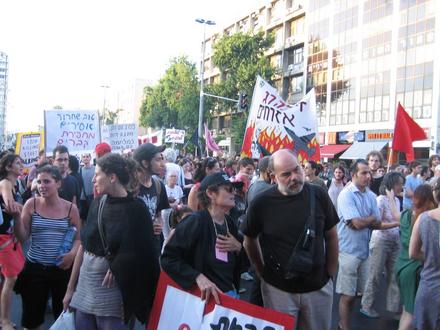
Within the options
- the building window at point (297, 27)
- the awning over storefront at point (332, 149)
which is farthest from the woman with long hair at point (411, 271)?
the building window at point (297, 27)

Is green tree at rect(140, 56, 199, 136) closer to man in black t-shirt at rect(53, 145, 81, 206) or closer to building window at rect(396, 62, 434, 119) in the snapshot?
building window at rect(396, 62, 434, 119)

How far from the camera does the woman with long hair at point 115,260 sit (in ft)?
10.2

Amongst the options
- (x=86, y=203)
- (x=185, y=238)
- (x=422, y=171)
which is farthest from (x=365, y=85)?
(x=185, y=238)

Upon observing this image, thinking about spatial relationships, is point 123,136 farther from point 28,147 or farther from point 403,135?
point 403,135

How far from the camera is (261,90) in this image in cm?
965

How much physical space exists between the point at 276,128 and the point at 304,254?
6560 millimetres

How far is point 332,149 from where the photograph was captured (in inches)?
1661

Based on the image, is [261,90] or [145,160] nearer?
[145,160]

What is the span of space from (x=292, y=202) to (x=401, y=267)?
6.14ft

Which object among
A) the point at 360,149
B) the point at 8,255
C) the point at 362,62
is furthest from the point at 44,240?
the point at 362,62

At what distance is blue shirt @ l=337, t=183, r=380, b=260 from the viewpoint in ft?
16.9

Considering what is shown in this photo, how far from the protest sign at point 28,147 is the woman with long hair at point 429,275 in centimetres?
964

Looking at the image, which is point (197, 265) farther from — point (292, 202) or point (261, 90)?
point (261, 90)

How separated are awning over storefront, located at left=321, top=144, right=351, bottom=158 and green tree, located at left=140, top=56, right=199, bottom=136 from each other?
46.1 ft
